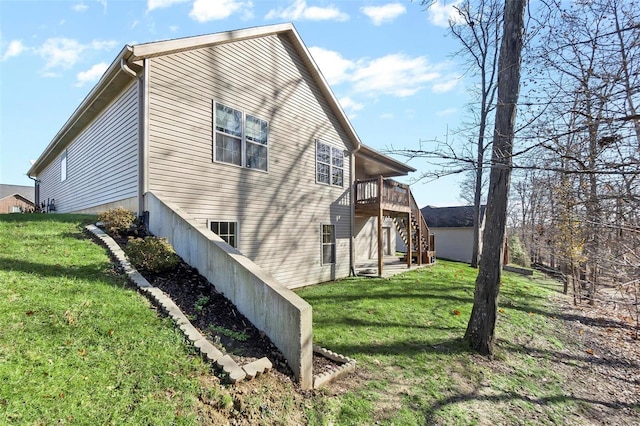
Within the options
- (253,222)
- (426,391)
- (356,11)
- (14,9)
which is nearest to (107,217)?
(253,222)

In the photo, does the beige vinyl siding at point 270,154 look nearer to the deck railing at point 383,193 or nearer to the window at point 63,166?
the deck railing at point 383,193

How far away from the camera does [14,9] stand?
665 centimetres

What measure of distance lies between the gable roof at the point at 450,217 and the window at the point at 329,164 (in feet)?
55.7

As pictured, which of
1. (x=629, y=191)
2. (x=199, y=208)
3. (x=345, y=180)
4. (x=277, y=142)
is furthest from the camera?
(x=345, y=180)

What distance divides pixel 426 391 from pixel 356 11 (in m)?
8.59

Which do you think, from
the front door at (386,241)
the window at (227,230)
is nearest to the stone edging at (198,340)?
the window at (227,230)

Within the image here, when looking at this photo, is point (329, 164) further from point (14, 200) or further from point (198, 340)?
point (14, 200)

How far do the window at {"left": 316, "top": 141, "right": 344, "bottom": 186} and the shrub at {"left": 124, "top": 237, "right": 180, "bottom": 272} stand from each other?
679cm

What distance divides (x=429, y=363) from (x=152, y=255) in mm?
5074

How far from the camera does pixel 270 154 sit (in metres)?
9.77

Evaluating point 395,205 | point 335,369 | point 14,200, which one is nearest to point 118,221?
point 335,369

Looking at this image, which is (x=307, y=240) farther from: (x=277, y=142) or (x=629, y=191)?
(x=629, y=191)

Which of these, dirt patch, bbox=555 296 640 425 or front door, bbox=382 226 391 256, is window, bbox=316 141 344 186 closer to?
front door, bbox=382 226 391 256

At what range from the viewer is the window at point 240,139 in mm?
8398
